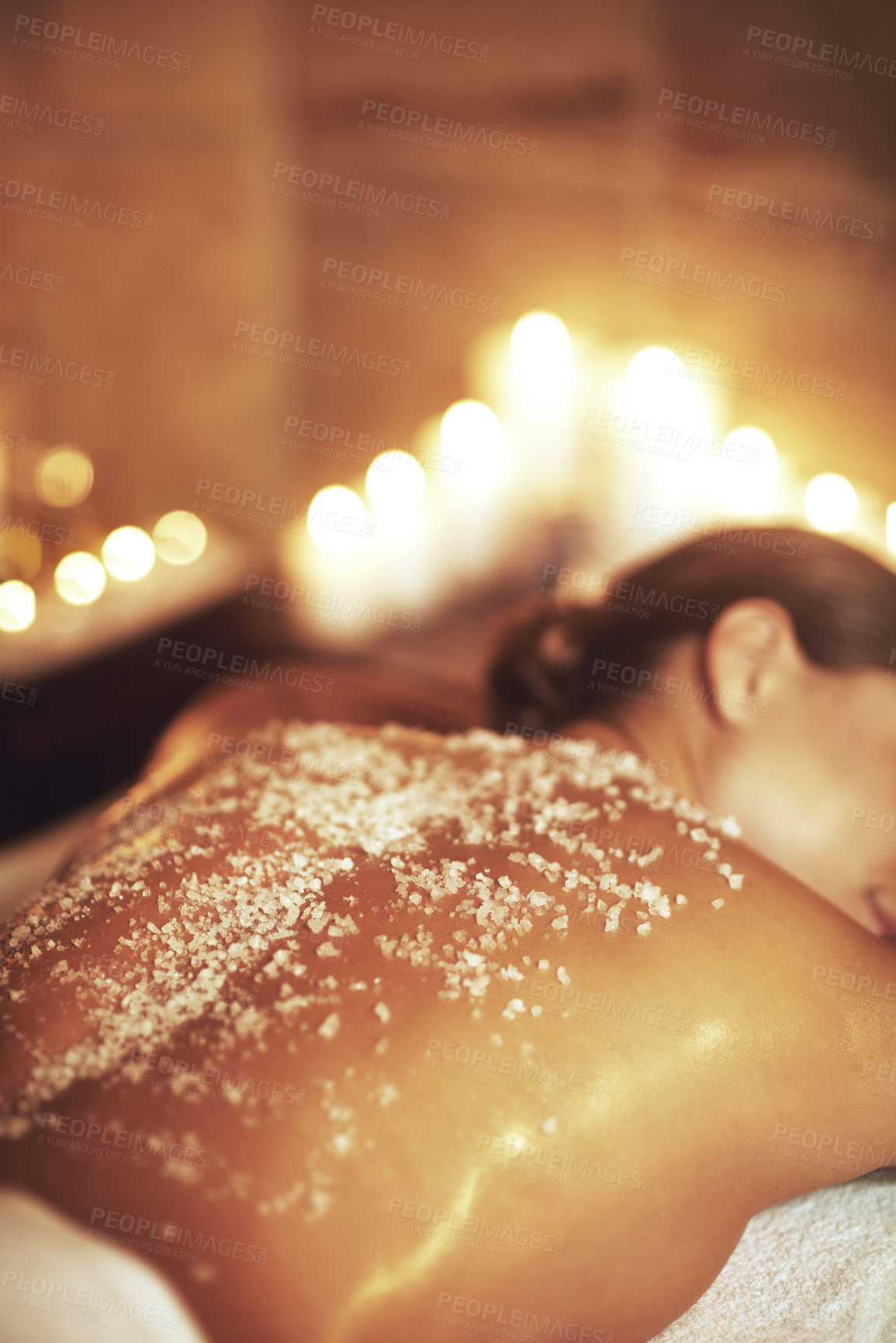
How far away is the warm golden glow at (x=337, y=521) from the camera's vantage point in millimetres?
2037

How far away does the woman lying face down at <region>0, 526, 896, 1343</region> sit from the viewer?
1.53ft

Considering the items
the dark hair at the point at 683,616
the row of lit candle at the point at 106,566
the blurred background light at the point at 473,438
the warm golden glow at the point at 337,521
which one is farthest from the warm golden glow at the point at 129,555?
the dark hair at the point at 683,616

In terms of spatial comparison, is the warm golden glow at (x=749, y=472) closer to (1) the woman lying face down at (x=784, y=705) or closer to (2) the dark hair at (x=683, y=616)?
(2) the dark hair at (x=683, y=616)

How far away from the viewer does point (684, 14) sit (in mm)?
1734

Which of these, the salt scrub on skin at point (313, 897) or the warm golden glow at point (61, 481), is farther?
the warm golden glow at point (61, 481)

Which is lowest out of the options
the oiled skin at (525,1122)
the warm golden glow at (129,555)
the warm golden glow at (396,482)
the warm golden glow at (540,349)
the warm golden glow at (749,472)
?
the oiled skin at (525,1122)

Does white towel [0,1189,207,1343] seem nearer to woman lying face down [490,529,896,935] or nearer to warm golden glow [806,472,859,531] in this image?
woman lying face down [490,529,896,935]

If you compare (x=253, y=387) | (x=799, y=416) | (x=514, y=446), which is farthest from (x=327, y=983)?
(x=253, y=387)

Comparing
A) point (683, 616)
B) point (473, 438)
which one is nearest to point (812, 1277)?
point (683, 616)

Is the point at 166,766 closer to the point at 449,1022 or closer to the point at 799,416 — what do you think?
the point at 449,1022

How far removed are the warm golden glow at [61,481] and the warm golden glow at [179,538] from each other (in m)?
0.22

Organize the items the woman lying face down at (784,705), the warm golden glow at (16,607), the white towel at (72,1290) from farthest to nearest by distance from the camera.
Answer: the warm golden glow at (16,607)
the woman lying face down at (784,705)
the white towel at (72,1290)

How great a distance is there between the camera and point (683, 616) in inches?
34.9

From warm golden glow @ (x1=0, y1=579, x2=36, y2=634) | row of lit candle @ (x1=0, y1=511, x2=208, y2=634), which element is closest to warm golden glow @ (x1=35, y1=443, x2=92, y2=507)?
row of lit candle @ (x1=0, y1=511, x2=208, y2=634)
